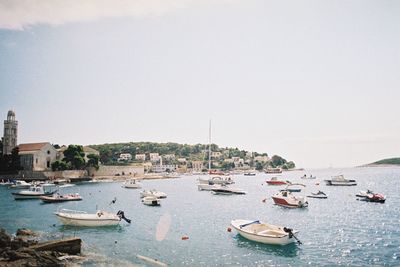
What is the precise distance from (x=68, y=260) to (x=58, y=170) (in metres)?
101

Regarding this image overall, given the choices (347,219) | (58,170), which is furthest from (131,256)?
(58,170)

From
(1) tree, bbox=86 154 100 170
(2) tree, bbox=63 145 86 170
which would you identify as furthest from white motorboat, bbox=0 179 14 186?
(1) tree, bbox=86 154 100 170

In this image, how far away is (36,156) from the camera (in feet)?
385

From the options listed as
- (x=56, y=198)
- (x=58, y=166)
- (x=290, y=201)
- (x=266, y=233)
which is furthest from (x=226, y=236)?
(x=58, y=166)

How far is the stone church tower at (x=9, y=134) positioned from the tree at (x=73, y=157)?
2325cm

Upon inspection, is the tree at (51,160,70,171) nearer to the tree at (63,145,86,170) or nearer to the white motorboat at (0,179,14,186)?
the tree at (63,145,86,170)

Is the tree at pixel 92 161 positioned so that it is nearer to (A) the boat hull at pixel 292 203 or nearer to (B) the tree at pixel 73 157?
(B) the tree at pixel 73 157

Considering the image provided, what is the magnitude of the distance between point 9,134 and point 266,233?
124357mm

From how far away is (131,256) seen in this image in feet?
79.2

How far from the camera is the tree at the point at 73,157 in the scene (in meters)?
120

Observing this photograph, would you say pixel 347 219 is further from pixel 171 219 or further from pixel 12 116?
pixel 12 116

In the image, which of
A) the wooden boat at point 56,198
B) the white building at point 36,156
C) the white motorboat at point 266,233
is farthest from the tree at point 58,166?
the white motorboat at point 266,233

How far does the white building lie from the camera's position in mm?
116562

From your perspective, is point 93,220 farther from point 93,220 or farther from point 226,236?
point 226,236
